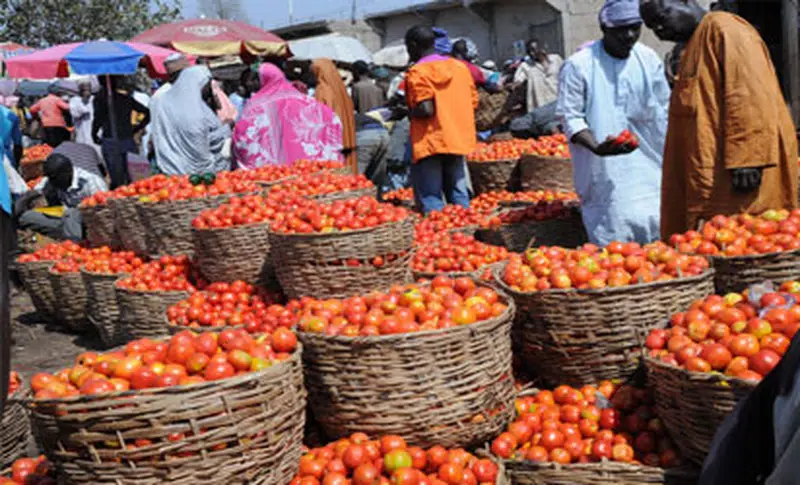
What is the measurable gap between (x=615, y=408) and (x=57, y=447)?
2.16 meters

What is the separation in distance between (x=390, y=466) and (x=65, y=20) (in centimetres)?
3209

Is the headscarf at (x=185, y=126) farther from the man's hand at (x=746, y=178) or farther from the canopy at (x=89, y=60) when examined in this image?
the man's hand at (x=746, y=178)

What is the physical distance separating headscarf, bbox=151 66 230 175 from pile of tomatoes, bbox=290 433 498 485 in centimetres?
570

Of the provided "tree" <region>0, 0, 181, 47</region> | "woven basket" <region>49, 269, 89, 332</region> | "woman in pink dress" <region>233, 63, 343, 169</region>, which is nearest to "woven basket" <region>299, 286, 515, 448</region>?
"woven basket" <region>49, 269, 89, 332</region>

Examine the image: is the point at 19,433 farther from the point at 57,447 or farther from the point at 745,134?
the point at 745,134

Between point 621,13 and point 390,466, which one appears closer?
point 390,466

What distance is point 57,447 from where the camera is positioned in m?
2.39

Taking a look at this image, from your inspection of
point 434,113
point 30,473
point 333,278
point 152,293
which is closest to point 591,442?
point 333,278

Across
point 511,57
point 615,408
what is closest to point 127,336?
point 615,408

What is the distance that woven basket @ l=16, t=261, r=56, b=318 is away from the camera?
7570 mm

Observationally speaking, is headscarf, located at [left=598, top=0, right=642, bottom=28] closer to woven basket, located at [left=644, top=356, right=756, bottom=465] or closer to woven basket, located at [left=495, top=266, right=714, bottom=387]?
woven basket, located at [left=495, top=266, right=714, bottom=387]

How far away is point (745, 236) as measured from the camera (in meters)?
3.82

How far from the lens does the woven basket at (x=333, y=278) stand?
417 cm

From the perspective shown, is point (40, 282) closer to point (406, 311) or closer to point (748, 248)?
point (406, 311)
